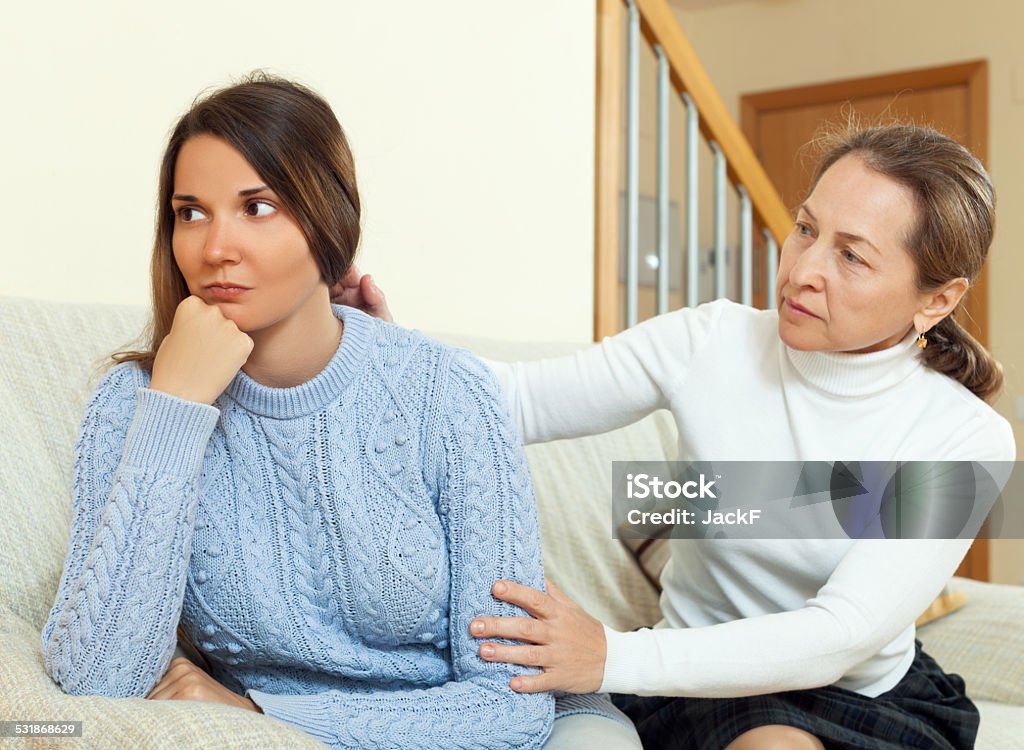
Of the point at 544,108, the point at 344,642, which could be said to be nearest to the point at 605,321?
the point at 544,108

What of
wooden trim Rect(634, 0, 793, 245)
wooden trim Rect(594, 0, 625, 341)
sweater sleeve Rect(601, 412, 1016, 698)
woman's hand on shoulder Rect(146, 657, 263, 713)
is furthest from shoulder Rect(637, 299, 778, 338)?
wooden trim Rect(634, 0, 793, 245)

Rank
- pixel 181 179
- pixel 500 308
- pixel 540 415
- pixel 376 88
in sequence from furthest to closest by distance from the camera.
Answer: pixel 500 308
pixel 376 88
pixel 540 415
pixel 181 179

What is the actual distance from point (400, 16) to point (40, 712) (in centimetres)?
162

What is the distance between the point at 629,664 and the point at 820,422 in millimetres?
429

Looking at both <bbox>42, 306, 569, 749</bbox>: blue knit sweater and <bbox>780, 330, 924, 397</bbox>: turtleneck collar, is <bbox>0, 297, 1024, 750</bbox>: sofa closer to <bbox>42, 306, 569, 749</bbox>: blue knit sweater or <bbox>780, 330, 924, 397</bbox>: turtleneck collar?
<bbox>42, 306, 569, 749</bbox>: blue knit sweater

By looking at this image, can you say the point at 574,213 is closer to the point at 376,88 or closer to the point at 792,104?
the point at 376,88

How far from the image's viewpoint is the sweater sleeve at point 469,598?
40.9 inches

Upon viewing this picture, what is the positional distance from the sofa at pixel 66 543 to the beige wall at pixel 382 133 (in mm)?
316

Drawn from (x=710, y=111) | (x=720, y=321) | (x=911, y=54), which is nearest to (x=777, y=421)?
(x=720, y=321)

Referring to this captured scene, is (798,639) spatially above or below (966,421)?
below

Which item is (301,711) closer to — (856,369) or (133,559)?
(133,559)

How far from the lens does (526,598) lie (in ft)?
3.59

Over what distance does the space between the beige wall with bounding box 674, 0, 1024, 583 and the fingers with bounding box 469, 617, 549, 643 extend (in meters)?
3.14

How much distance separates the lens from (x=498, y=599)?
1.09 metres
